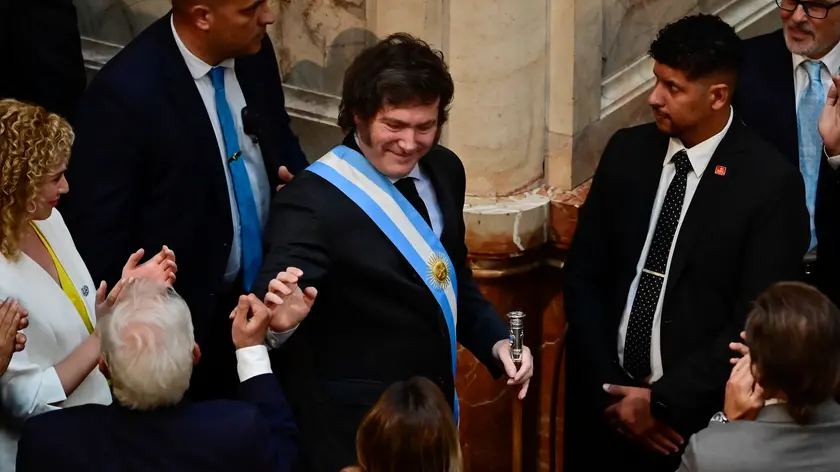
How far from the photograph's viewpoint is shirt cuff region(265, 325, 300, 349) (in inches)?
127

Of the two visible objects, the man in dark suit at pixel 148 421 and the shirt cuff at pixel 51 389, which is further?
the shirt cuff at pixel 51 389

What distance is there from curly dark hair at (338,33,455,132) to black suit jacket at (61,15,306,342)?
496mm

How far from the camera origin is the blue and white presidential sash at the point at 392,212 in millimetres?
3396

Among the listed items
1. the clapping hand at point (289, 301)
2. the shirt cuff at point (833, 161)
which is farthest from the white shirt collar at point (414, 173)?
the shirt cuff at point (833, 161)

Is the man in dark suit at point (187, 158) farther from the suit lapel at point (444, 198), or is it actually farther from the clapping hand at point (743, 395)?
the clapping hand at point (743, 395)

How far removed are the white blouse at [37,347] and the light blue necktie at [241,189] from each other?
675 millimetres

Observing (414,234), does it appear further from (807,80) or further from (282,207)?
(807,80)

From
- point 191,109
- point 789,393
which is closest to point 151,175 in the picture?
point 191,109

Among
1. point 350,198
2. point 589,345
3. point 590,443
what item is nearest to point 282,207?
point 350,198

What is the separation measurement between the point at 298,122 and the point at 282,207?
1.45 m

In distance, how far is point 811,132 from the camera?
13.4ft

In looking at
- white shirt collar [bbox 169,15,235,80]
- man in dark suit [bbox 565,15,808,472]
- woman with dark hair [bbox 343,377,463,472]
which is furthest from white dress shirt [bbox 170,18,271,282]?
woman with dark hair [bbox 343,377,463,472]

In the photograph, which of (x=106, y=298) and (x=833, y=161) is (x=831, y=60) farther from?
(x=106, y=298)

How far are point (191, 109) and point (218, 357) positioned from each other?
792 millimetres
